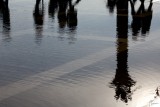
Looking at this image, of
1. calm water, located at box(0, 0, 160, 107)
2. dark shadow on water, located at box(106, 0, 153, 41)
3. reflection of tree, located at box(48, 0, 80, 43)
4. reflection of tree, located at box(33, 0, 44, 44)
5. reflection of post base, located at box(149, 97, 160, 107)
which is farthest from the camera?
reflection of tree, located at box(48, 0, 80, 43)

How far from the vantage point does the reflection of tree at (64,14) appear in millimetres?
15815

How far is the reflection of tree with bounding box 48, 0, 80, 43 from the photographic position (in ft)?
51.9

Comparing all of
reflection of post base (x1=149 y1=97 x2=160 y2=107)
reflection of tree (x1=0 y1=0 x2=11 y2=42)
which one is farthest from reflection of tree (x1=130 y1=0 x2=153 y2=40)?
reflection of post base (x1=149 y1=97 x2=160 y2=107)

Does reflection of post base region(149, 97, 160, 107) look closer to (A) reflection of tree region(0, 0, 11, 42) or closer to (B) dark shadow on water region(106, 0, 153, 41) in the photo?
(B) dark shadow on water region(106, 0, 153, 41)

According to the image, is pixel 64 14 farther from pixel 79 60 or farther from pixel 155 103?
pixel 155 103

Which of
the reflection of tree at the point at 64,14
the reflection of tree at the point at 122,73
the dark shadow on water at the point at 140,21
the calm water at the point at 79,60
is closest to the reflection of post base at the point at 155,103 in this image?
the calm water at the point at 79,60

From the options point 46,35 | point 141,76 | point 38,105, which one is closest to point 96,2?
point 46,35

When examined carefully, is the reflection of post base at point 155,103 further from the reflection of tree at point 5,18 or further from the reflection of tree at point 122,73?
the reflection of tree at point 5,18

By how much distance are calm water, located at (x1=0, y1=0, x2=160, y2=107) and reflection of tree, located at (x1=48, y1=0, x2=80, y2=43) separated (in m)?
0.04

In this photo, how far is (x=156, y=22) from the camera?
17.2m

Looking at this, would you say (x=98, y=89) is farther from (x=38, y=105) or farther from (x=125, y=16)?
(x=125, y=16)

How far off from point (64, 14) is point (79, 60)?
9.57 m

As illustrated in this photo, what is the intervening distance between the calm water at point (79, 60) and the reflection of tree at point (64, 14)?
0.04 meters

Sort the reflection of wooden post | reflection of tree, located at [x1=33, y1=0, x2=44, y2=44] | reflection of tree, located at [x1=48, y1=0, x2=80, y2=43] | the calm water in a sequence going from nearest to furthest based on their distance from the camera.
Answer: the calm water, the reflection of wooden post, reflection of tree, located at [x1=33, y1=0, x2=44, y2=44], reflection of tree, located at [x1=48, y1=0, x2=80, y2=43]
